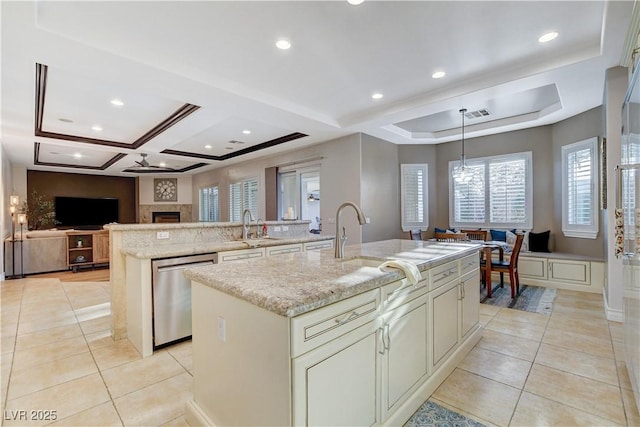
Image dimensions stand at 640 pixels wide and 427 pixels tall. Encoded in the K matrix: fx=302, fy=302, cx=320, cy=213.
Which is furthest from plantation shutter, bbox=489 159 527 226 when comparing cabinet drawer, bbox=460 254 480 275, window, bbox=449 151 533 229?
cabinet drawer, bbox=460 254 480 275

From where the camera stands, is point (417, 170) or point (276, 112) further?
point (417, 170)

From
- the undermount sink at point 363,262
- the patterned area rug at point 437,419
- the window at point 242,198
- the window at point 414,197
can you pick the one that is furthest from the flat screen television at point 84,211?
the patterned area rug at point 437,419

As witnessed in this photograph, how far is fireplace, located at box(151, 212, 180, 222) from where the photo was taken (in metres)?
10.1

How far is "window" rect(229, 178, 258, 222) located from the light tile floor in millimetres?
4537

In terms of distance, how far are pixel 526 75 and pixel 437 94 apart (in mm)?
973

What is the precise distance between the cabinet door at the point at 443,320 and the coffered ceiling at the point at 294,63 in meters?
2.19

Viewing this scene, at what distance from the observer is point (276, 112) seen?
14.0ft

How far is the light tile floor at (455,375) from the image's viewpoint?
6.38ft

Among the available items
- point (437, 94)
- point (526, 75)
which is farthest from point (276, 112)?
point (526, 75)

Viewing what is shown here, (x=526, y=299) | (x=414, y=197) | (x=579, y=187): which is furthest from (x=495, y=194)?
(x=526, y=299)

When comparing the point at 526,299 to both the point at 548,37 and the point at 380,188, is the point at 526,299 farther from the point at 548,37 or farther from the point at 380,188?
the point at 548,37

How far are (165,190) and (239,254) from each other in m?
8.23

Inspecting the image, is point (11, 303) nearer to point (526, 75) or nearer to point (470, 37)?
point (470, 37)

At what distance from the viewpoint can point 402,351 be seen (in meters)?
1.81
